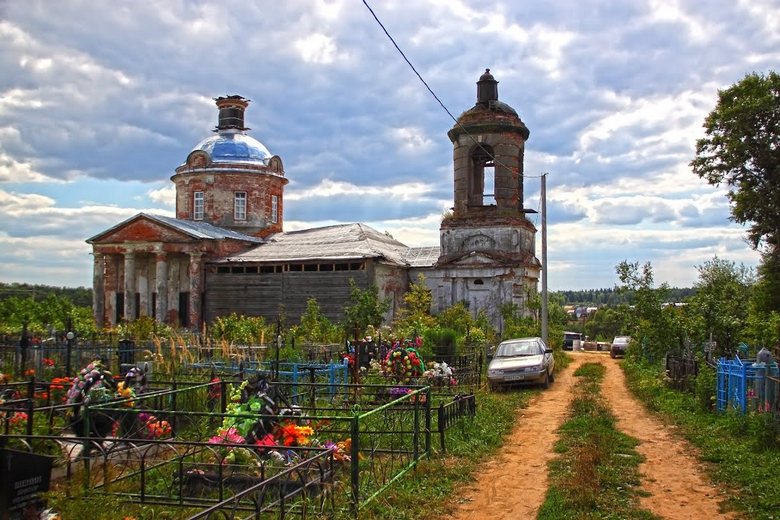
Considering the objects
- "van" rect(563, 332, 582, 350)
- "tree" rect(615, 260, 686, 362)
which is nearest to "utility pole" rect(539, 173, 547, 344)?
"tree" rect(615, 260, 686, 362)

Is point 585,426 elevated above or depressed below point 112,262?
below

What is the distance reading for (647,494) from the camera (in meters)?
8.66

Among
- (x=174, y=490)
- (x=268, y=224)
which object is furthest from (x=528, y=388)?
(x=268, y=224)

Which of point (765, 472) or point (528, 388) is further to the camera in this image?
point (528, 388)

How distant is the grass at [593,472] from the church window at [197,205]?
100 ft

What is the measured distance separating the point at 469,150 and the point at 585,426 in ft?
69.5

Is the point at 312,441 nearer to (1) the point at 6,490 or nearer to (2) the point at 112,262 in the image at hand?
(1) the point at 6,490

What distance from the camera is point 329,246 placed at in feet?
120

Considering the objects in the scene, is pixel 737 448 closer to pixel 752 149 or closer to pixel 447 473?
pixel 447 473

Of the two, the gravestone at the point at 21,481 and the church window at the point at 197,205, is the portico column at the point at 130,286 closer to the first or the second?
the church window at the point at 197,205

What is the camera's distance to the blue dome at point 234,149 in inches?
1640

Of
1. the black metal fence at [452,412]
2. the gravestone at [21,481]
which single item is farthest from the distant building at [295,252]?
the gravestone at [21,481]

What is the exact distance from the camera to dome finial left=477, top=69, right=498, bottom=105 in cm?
3322

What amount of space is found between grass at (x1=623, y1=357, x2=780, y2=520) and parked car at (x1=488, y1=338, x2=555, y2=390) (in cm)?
340
